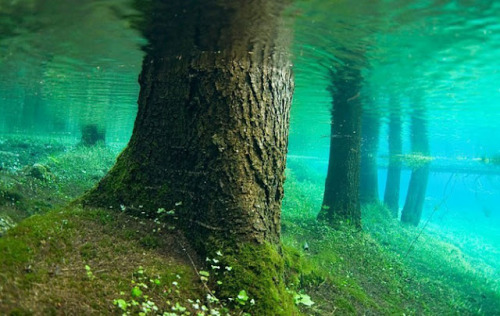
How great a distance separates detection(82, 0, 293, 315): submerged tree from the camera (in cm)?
451

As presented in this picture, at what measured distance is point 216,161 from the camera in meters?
4.67

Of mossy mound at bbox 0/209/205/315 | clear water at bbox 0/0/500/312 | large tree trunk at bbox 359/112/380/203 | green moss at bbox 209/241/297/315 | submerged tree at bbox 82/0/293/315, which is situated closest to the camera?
mossy mound at bbox 0/209/205/315

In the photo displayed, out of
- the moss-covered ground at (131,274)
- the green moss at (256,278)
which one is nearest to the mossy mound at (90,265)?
the moss-covered ground at (131,274)

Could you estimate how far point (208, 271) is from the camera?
4320mm

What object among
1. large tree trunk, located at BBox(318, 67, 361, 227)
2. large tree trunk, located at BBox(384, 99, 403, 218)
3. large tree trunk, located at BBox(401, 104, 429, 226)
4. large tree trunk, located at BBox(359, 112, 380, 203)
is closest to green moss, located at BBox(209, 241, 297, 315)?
large tree trunk, located at BBox(318, 67, 361, 227)

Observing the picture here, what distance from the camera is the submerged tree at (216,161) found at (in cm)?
451

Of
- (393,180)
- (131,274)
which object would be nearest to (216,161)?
(131,274)

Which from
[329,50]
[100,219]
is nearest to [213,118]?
[100,219]

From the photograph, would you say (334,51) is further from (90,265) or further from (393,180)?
(393,180)

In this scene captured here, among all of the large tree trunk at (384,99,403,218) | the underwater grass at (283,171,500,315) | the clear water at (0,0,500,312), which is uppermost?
the clear water at (0,0,500,312)

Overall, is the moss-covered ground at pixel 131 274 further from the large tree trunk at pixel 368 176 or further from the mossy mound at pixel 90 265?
the large tree trunk at pixel 368 176

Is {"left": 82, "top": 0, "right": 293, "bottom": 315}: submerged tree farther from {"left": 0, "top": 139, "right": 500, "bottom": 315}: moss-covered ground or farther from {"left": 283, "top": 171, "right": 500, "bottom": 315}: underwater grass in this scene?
{"left": 283, "top": 171, "right": 500, "bottom": 315}: underwater grass

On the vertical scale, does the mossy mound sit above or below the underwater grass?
above

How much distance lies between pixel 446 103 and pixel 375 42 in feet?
41.3
